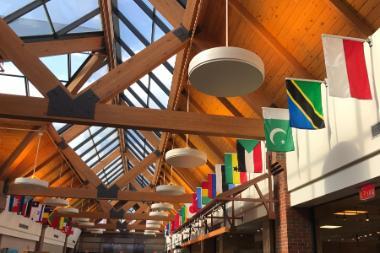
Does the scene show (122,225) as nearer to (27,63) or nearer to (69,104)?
(69,104)

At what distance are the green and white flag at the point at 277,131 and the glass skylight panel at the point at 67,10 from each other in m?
5.25

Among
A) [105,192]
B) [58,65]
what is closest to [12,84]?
[58,65]

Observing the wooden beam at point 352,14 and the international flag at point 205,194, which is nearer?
the wooden beam at point 352,14

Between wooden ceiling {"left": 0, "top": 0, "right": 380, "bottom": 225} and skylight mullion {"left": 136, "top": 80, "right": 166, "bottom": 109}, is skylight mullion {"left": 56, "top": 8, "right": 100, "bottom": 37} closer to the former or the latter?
wooden ceiling {"left": 0, "top": 0, "right": 380, "bottom": 225}

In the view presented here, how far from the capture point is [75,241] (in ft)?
104

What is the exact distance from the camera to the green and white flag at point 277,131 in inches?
258

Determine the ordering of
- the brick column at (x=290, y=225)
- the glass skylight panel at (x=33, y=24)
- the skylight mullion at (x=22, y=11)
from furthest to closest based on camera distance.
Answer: the glass skylight panel at (x=33, y=24)
the skylight mullion at (x=22, y=11)
the brick column at (x=290, y=225)

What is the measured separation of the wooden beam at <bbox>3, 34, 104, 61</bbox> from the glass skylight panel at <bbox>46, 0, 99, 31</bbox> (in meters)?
0.40

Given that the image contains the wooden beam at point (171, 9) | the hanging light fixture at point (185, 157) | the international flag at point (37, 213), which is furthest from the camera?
the international flag at point (37, 213)

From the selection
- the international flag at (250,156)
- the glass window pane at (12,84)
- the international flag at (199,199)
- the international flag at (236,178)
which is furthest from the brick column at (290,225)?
the glass window pane at (12,84)

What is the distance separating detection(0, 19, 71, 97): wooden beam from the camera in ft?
20.4

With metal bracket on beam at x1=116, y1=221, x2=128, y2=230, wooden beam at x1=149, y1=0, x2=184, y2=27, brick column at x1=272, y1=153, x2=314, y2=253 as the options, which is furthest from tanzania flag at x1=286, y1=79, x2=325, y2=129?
metal bracket on beam at x1=116, y1=221, x2=128, y2=230

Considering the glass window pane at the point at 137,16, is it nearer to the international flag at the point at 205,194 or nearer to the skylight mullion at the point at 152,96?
the skylight mullion at the point at 152,96

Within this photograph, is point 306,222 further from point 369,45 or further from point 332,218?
point 369,45
